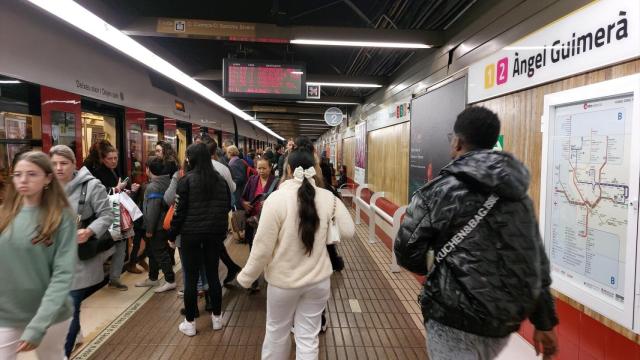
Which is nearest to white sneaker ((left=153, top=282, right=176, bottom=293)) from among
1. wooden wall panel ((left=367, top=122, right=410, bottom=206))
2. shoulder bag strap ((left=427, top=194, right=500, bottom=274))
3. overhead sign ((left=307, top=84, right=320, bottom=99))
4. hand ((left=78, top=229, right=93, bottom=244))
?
hand ((left=78, top=229, right=93, bottom=244))

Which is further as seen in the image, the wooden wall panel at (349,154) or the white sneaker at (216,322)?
the wooden wall panel at (349,154)

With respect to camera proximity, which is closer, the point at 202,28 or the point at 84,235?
the point at 84,235

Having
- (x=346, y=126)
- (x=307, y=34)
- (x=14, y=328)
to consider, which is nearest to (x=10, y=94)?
(x=14, y=328)

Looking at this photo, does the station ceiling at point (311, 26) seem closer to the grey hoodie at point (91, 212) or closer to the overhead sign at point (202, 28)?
the overhead sign at point (202, 28)

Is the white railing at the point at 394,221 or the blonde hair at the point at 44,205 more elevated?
the blonde hair at the point at 44,205

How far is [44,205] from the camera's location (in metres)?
1.65

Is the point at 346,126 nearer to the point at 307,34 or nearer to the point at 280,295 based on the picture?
the point at 307,34

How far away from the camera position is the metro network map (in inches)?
68.3

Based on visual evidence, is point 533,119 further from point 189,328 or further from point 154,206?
point 154,206

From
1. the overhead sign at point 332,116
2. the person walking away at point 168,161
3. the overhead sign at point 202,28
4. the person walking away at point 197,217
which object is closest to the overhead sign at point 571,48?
the person walking away at point 197,217

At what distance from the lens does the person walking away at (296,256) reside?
1.85 meters

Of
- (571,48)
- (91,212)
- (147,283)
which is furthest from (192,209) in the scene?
(571,48)

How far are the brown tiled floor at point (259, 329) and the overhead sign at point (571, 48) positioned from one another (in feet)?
6.71

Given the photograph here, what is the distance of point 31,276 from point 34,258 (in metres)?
0.07
